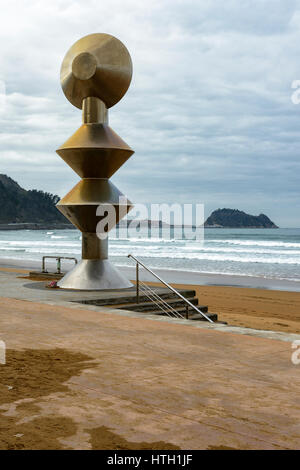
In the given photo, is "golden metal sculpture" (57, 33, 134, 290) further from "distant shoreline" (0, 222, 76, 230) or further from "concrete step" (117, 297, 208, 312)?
"distant shoreline" (0, 222, 76, 230)

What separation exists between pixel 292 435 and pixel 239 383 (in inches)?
49.7

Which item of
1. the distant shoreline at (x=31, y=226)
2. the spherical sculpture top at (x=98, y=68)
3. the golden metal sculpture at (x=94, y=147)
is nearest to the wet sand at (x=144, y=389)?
the golden metal sculpture at (x=94, y=147)

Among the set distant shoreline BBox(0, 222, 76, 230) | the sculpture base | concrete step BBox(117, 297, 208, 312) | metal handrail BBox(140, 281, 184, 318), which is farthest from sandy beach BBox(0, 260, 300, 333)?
distant shoreline BBox(0, 222, 76, 230)

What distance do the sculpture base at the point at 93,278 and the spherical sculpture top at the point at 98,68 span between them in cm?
390

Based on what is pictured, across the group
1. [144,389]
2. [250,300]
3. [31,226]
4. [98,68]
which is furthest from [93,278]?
[31,226]

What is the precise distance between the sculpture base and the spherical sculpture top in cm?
390

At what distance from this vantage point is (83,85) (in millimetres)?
12289

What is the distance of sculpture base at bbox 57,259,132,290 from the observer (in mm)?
12586

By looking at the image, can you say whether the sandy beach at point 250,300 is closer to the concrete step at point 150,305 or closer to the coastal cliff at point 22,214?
the concrete step at point 150,305

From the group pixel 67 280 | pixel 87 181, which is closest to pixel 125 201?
pixel 87 181

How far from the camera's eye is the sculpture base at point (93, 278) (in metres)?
12.6

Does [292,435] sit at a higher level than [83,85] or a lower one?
lower

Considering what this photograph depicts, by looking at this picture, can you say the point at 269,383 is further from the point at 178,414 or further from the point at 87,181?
the point at 87,181

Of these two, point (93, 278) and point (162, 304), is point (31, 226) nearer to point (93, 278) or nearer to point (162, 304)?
point (93, 278)
